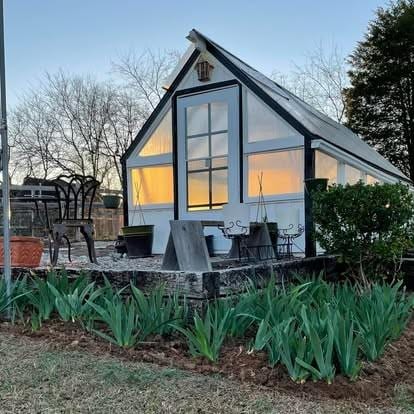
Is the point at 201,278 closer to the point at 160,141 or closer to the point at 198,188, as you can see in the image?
the point at 198,188

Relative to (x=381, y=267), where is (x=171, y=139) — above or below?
above

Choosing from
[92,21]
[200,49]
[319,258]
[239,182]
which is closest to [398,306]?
[319,258]

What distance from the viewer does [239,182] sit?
23.8 feet

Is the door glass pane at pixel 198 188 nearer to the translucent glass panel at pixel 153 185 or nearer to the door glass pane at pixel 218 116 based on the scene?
the translucent glass panel at pixel 153 185

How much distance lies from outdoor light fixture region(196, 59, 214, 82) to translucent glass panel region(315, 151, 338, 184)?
7.50ft

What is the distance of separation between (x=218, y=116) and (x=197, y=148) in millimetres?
641

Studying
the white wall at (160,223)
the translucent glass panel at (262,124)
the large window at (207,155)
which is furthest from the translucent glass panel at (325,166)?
the white wall at (160,223)

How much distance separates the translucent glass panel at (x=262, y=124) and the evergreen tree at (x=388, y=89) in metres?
11.8

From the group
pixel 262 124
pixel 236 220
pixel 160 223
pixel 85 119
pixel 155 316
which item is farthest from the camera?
pixel 85 119

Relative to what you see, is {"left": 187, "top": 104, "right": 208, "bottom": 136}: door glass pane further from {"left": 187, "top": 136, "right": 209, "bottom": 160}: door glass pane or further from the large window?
{"left": 187, "top": 136, "right": 209, "bottom": 160}: door glass pane

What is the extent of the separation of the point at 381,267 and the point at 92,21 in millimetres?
8601

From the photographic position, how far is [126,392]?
7.31 ft

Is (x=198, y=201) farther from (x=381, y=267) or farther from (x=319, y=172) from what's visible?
(x=381, y=267)

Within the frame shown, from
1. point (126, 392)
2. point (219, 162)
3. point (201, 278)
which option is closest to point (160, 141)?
point (219, 162)
